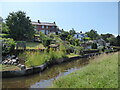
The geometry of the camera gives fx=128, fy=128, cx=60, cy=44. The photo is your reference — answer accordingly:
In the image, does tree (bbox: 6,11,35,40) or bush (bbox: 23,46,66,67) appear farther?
tree (bbox: 6,11,35,40)

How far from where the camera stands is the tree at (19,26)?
24.4 metres

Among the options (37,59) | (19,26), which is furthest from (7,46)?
(19,26)

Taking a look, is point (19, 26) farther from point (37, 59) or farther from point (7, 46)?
point (37, 59)

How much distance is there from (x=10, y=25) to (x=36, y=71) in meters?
16.8

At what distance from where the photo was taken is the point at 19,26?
24.6 m

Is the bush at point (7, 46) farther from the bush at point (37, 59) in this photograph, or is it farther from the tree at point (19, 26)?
the tree at point (19, 26)

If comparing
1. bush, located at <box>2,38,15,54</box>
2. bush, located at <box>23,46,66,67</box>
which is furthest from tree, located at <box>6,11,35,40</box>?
bush, located at <box>23,46,66,67</box>

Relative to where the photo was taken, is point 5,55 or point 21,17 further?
point 21,17

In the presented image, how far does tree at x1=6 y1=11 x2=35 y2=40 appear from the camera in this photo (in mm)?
24406

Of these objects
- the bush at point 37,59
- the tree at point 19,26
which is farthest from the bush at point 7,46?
the tree at point 19,26

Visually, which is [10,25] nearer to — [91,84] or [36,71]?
[36,71]

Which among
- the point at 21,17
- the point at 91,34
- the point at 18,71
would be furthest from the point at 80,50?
the point at 91,34

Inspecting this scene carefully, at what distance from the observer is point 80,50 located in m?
24.0

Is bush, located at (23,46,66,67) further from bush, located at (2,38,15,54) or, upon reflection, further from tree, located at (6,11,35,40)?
tree, located at (6,11,35,40)
